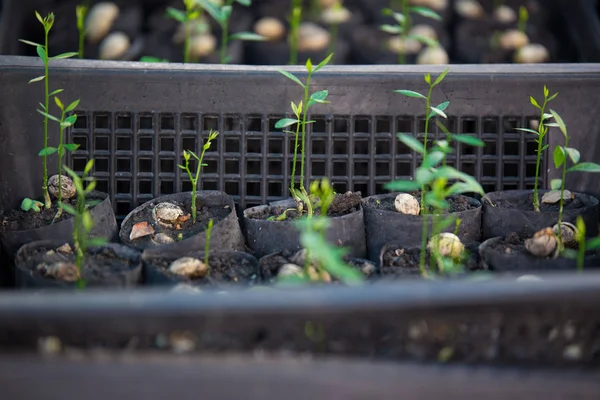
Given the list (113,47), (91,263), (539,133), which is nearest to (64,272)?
(91,263)

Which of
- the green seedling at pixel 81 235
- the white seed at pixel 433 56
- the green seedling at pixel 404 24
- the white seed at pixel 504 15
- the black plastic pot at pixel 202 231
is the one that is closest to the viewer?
the green seedling at pixel 81 235

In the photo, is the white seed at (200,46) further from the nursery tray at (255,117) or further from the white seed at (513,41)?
the white seed at (513,41)

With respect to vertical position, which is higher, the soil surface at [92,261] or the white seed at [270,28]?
the white seed at [270,28]

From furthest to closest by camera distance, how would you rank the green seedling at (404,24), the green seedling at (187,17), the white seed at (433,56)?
the white seed at (433,56) < the green seedling at (404,24) < the green seedling at (187,17)

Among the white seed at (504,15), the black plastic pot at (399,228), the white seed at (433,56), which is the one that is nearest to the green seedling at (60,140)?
the black plastic pot at (399,228)

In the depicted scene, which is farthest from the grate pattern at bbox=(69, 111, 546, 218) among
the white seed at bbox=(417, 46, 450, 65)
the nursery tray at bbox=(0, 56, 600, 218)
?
the white seed at bbox=(417, 46, 450, 65)

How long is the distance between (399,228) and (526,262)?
17 cm

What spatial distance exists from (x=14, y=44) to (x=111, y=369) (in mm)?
1019

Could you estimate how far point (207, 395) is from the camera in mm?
555

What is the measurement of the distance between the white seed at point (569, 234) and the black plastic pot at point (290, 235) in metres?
0.24

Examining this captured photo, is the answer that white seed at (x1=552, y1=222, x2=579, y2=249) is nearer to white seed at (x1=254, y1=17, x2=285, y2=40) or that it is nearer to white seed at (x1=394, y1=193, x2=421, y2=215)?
white seed at (x1=394, y1=193, x2=421, y2=215)

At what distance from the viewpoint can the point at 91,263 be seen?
861 millimetres

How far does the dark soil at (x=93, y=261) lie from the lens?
834 mm

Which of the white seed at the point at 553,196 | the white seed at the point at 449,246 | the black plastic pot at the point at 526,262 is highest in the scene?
the white seed at the point at 553,196
